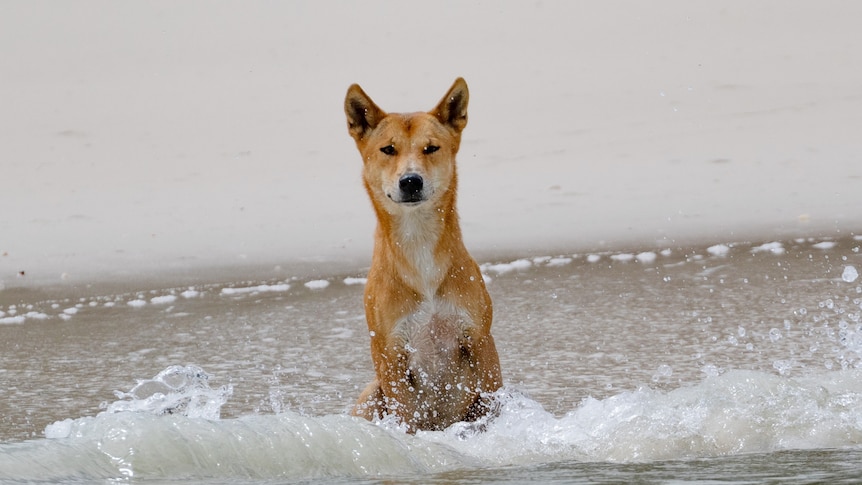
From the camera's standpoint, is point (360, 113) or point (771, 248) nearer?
point (360, 113)

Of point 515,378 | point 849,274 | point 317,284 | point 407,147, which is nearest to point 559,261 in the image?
point 317,284

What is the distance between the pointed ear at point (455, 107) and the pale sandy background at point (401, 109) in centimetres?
268

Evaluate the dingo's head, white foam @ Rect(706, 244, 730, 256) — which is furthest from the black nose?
white foam @ Rect(706, 244, 730, 256)

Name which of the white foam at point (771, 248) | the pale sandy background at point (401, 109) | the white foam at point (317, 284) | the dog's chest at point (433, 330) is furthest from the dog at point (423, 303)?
the white foam at point (771, 248)

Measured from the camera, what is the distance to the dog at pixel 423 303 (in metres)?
4.84

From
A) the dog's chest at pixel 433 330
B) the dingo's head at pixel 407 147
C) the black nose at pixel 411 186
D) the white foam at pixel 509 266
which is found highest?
the dingo's head at pixel 407 147

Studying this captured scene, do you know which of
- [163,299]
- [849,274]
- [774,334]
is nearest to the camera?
[774,334]

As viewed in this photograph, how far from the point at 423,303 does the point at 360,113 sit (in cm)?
84

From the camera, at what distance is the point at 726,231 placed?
7930 mm

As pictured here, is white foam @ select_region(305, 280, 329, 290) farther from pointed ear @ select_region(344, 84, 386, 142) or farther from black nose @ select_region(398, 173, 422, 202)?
black nose @ select_region(398, 173, 422, 202)

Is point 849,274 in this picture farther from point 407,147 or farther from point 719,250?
point 407,147

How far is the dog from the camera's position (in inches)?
190

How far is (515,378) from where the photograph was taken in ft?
18.1

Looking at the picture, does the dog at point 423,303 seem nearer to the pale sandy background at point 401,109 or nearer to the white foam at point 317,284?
the white foam at point 317,284
